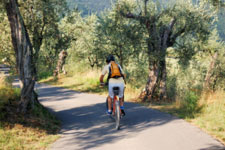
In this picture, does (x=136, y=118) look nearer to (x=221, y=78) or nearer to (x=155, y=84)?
(x=155, y=84)

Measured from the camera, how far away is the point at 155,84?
14.5m

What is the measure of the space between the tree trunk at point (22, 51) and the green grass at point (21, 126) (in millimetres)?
402

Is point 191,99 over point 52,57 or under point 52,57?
under

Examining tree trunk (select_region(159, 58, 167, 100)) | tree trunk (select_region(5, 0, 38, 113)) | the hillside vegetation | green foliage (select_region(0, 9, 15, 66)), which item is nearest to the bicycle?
the hillside vegetation

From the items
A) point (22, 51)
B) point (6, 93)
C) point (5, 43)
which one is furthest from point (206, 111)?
point (5, 43)

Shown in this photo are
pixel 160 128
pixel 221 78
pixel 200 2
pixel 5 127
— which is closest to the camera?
pixel 5 127

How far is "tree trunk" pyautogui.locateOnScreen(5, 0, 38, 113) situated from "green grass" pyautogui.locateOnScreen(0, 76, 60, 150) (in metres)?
0.40

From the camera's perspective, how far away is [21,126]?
720 cm

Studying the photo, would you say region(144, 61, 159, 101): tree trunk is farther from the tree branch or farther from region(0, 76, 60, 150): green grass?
region(0, 76, 60, 150): green grass

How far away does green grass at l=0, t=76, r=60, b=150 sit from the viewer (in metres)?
6.28

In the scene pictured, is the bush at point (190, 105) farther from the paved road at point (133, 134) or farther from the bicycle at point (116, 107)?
the bicycle at point (116, 107)

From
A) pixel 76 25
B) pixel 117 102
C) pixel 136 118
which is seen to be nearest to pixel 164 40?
pixel 136 118

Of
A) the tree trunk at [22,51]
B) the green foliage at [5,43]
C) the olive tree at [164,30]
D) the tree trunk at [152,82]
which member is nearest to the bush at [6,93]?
the tree trunk at [22,51]

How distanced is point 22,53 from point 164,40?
837cm
